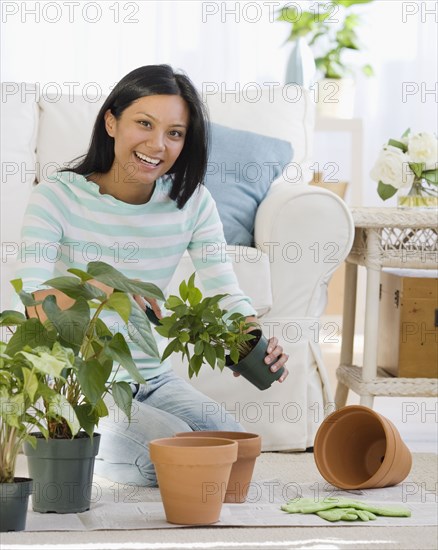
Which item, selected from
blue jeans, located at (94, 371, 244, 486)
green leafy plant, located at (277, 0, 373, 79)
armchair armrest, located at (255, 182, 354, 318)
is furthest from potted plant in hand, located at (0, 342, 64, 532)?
green leafy plant, located at (277, 0, 373, 79)

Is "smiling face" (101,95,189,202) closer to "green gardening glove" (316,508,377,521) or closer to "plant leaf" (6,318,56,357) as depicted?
"plant leaf" (6,318,56,357)

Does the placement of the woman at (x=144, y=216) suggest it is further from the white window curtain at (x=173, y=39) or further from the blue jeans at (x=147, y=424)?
the white window curtain at (x=173, y=39)

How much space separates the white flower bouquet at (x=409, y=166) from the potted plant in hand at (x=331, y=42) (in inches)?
47.5

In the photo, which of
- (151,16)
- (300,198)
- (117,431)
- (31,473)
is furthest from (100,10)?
(31,473)

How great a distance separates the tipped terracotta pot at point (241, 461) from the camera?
68.1 inches

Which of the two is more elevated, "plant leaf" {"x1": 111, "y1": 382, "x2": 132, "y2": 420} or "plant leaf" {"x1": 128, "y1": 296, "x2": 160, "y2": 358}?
"plant leaf" {"x1": 128, "y1": 296, "x2": 160, "y2": 358}

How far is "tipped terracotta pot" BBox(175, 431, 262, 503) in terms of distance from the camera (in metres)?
1.73

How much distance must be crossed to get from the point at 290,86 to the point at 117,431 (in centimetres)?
140

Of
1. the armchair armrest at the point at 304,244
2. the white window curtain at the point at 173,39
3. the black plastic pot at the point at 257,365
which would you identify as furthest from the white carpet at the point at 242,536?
the white window curtain at the point at 173,39

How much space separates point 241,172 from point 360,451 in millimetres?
930

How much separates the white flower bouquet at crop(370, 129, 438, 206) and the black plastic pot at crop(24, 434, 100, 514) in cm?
140

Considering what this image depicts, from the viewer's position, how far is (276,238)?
242cm

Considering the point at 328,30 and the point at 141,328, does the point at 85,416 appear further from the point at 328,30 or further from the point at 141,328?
the point at 328,30

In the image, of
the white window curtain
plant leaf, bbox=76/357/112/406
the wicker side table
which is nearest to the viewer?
plant leaf, bbox=76/357/112/406
